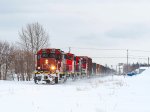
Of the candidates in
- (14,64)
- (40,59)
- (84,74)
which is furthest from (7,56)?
(40,59)

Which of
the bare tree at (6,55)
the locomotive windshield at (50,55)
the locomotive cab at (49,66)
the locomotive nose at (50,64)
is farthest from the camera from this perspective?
the bare tree at (6,55)

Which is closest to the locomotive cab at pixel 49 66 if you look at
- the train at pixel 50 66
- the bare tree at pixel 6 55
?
the train at pixel 50 66

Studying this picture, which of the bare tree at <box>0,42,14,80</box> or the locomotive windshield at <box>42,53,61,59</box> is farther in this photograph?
the bare tree at <box>0,42,14,80</box>

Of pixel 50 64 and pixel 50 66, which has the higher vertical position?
pixel 50 64

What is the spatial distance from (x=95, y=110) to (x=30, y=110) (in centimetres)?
204

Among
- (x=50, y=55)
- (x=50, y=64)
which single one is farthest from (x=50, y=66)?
(x=50, y=55)

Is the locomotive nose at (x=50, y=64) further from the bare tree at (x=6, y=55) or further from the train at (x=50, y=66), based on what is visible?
the bare tree at (x=6, y=55)

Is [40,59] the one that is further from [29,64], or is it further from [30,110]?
[29,64]

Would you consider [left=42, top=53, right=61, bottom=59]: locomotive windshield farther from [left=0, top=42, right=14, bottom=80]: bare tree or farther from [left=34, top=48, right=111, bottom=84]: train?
[left=0, top=42, right=14, bottom=80]: bare tree

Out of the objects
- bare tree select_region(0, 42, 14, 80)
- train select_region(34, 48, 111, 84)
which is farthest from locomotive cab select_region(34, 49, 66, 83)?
bare tree select_region(0, 42, 14, 80)

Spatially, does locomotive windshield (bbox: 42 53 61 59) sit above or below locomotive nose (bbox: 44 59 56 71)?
above

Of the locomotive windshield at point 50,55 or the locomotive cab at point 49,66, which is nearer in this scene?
the locomotive cab at point 49,66

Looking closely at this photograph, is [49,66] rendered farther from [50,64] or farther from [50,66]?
[50,64]

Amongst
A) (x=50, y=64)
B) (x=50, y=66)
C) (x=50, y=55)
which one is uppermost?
(x=50, y=55)
